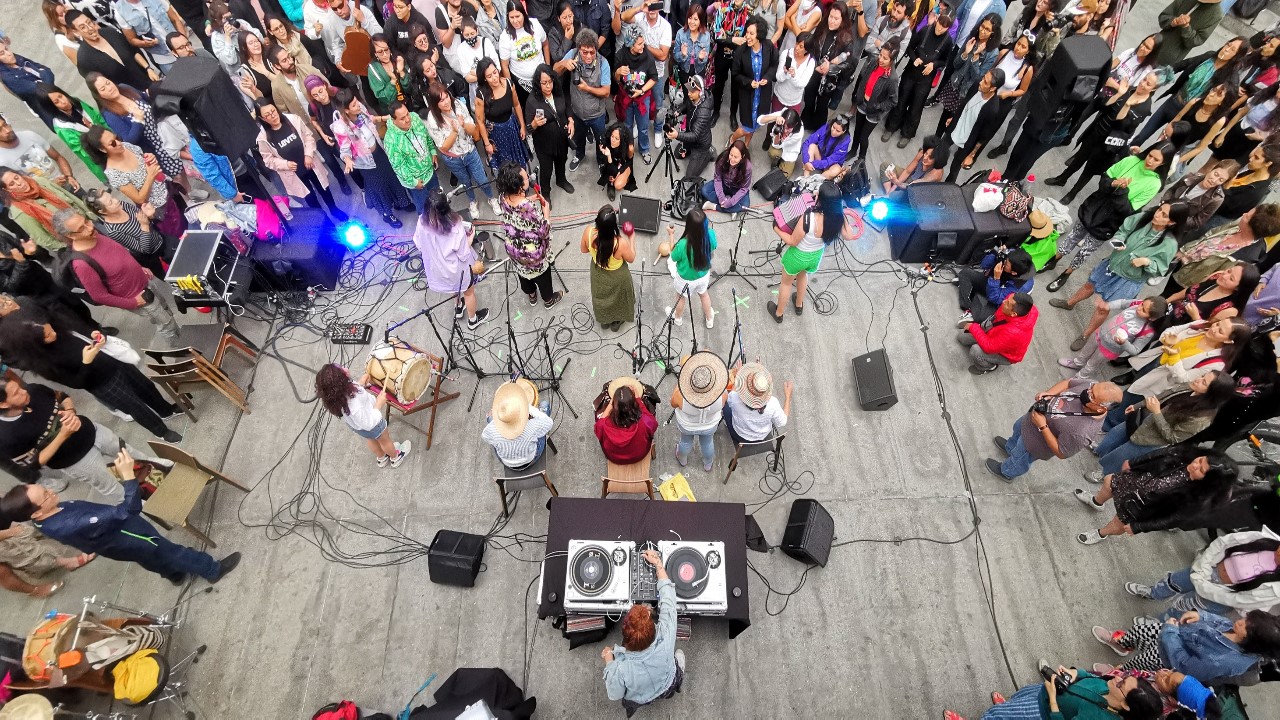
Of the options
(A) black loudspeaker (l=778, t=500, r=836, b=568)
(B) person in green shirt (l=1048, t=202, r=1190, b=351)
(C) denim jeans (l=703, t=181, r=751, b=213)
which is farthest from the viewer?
(C) denim jeans (l=703, t=181, r=751, b=213)

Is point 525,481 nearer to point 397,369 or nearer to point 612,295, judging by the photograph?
point 397,369

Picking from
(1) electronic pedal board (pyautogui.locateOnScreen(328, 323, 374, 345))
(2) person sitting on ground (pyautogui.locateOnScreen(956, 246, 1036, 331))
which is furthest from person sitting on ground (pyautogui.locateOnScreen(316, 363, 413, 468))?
(2) person sitting on ground (pyautogui.locateOnScreen(956, 246, 1036, 331))

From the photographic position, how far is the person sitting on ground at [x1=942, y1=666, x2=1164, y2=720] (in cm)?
308

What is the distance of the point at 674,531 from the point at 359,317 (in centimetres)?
436

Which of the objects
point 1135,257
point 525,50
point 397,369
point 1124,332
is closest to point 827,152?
point 1135,257

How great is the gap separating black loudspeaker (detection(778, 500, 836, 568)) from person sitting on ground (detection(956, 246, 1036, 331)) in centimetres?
290

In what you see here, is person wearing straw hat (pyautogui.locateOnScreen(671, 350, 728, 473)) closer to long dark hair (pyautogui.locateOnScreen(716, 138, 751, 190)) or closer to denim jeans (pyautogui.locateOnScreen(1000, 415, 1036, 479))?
denim jeans (pyautogui.locateOnScreen(1000, 415, 1036, 479))

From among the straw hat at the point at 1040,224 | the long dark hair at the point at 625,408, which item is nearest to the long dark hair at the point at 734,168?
the straw hat at the point at 1040,224

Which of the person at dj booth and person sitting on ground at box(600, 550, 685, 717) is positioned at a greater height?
the person at dj booth

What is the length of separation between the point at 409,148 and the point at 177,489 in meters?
3.73

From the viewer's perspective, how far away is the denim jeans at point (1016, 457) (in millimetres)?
4922

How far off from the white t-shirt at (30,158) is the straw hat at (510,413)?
4.91 meters

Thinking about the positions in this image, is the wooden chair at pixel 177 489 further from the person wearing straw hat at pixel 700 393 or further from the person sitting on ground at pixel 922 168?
the person sitting on ground at pixel 922 168

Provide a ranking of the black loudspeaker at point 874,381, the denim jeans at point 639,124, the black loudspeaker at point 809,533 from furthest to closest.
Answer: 1. the denim jeans at point 639,124
2. the black loudspeaker at point 874,381
3. the black loudspeaker at point 809,533
